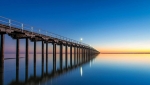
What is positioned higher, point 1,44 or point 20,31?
point 20,31

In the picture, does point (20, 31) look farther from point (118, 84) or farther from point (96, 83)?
point (118, 84)

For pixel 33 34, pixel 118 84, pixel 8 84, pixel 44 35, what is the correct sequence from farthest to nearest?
pixel 44 35 < pixel 33 34 < pixel 118 84 < pixel 8 84

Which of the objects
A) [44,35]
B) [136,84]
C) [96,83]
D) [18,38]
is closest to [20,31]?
[18,38]

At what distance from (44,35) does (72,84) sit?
16516mm

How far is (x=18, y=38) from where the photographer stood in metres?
22.1

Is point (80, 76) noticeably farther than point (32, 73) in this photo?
No

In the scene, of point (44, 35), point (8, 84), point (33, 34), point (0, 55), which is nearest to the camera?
point (8, 84)

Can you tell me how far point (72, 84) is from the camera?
13.8 metres

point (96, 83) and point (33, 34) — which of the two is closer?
point (96, 83)

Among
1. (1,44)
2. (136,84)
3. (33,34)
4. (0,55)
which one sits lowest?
(136,84)

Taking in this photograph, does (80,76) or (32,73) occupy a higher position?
(32,73)

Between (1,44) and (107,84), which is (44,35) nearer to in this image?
(1,44)

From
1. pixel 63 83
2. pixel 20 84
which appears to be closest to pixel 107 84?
pixel 63 83

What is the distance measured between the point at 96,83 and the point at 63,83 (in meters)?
3.04
